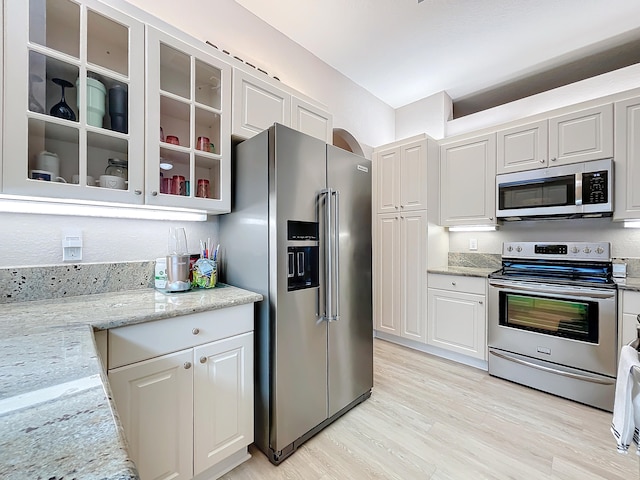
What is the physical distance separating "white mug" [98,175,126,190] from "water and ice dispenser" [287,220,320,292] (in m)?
0.85

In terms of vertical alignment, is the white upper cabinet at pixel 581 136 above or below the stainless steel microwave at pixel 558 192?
above

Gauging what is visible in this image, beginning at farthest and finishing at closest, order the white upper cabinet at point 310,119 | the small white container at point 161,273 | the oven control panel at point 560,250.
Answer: the oven control panel at point 560,250
the white upper cabinet at point 310,119
the small white container at point 161,273

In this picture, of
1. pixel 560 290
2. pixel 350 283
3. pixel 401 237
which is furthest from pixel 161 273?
pixel 560 290

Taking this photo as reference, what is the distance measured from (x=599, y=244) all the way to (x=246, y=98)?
9.74ft

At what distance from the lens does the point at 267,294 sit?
1.52m

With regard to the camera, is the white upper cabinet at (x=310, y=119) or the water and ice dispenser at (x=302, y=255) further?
the white upper cabinet at (x=310, y=119)

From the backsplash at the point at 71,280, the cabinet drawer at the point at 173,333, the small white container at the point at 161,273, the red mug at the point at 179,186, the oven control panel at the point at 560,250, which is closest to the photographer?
the cabinet drawer at the point at 173,333

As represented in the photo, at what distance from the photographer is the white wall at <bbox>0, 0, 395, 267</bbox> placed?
1399 mm

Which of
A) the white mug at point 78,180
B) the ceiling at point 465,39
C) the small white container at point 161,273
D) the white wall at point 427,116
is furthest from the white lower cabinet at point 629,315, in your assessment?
the white mug at point 78,180

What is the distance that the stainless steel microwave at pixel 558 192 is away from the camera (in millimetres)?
2186

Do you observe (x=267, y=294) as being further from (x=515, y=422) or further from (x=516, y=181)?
(x=516, y=181)

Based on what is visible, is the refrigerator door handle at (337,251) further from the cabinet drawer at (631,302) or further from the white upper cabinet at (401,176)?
the cabinet drawer at (631,302)

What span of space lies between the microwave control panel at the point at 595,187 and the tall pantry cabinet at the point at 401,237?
4.02 ft

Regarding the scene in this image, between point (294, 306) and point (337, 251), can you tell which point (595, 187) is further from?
point (294, 306)
